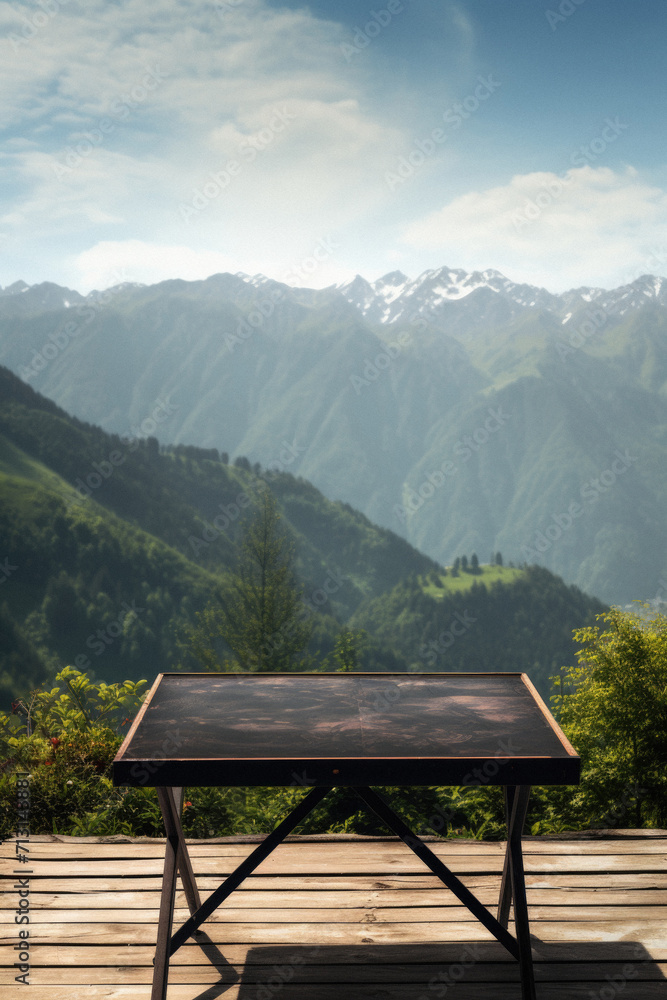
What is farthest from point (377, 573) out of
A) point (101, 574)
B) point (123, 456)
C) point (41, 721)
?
point (41, 721)

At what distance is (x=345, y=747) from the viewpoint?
2701 millimetres

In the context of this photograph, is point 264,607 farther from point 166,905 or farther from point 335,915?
point 166,905

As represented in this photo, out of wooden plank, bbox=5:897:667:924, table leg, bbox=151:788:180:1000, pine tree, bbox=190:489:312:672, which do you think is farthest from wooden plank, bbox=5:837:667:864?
pine tree, bbox=190:489:312:672

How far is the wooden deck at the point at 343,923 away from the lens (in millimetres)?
3014

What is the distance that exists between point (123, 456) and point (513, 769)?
73481 mm

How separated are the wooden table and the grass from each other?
72636mm

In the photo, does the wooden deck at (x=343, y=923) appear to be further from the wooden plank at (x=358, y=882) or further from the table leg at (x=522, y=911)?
the table leg at (x=522, y=911)

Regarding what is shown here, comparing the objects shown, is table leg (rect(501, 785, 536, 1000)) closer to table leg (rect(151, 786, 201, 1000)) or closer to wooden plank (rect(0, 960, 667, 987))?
wooden plank (rect(0, 960, 667, 987))

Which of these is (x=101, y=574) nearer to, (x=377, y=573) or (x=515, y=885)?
(x=377, y=573)

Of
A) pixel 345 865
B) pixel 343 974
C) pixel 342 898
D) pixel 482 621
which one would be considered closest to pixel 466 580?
pixel 482 621

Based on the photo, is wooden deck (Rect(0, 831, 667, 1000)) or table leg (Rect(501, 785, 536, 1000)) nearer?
table leg (Rect(501, 785, 536, 1000))

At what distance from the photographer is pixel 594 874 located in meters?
3.81

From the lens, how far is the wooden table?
8.47 ft

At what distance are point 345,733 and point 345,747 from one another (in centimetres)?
15
